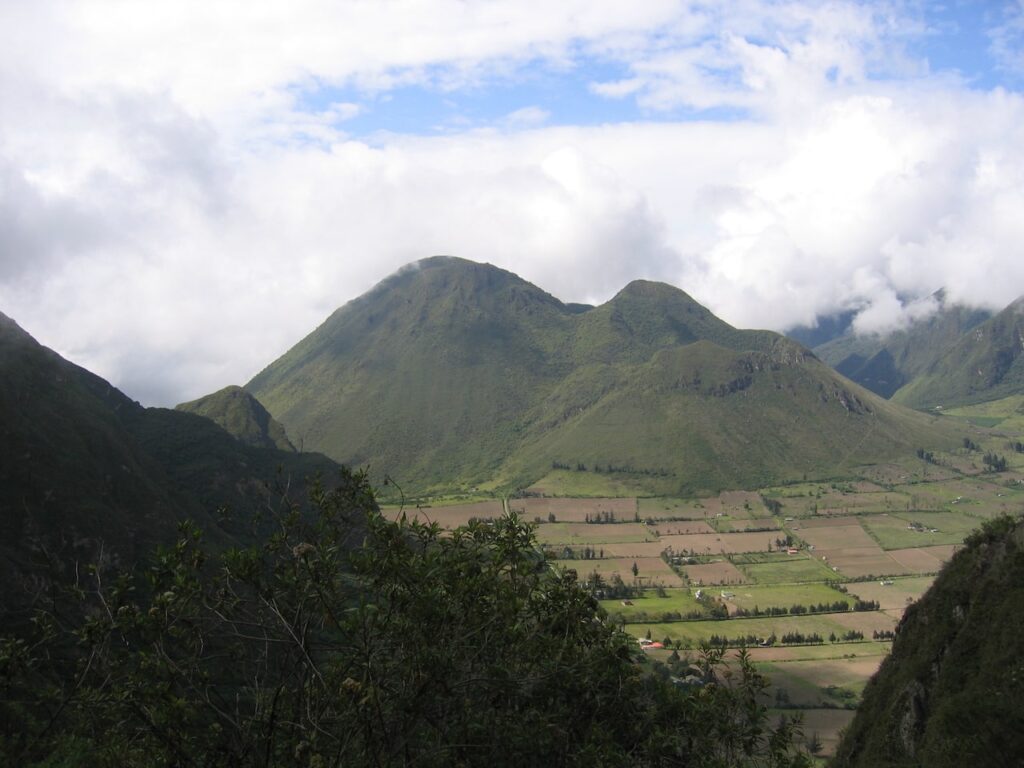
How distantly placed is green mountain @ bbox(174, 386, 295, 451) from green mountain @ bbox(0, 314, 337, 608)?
54268 millimetres

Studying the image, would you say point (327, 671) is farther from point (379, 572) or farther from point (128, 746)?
point (128, 746)

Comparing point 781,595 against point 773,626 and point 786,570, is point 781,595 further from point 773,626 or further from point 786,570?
point 786,570

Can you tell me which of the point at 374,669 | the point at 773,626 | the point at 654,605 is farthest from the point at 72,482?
the point at 773,626

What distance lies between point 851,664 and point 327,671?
10639cm

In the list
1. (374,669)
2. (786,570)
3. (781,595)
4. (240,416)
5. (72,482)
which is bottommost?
(374,669)

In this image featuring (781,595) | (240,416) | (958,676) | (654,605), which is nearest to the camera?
(958,676)

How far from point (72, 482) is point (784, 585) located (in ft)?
410

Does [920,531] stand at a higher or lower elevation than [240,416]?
lower

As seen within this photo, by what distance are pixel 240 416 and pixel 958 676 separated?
5926 inches

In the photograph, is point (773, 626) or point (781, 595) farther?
point (781, 595)

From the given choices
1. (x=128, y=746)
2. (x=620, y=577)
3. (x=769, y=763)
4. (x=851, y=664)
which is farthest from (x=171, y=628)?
(x=620, y=577)

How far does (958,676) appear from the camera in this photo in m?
38.3

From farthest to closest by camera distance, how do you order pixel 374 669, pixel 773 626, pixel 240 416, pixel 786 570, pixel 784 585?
pixel 240 416
pixel 786 570
pixel 784 585
pixel 773 626
pixel 374 669

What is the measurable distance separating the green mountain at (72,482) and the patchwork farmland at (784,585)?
35004 mm
